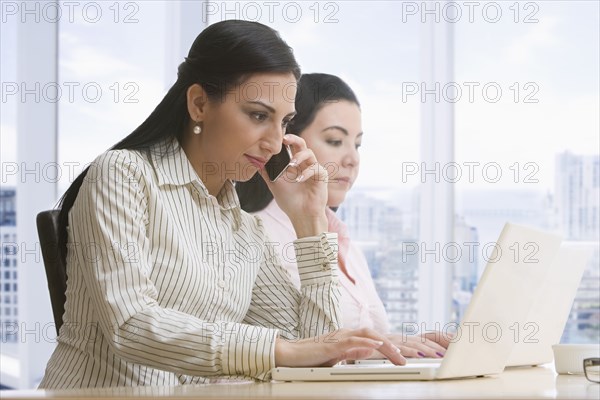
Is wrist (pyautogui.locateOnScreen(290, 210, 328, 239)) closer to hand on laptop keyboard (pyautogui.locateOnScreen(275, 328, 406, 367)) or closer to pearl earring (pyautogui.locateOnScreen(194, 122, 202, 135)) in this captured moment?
pearl earring (pyautogui.locateOnScreen(194, 122, 202, 135))

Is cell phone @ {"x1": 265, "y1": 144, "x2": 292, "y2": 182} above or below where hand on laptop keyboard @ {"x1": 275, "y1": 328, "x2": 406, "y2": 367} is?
above

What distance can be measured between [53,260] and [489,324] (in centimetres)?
90

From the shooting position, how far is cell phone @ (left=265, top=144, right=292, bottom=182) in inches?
88.7

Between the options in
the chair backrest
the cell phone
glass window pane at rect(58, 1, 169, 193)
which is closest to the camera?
the chair backrest

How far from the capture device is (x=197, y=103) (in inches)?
81.0

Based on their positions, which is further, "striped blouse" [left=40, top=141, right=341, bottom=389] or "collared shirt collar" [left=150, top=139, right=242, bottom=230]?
"collared shirt collar" [left=150, top=139, right=242, bottom=230]

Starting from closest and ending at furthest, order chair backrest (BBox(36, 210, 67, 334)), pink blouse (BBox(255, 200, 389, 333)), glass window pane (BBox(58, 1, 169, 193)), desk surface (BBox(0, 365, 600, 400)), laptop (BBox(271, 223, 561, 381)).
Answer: desk surface (BBox(0, 365, 600, 400)), laptop (BBox(271, 223, 561, 381)), chair backrest (BBox(36, 210, 67, 334)), pink blouse (BBox(255, 200, 389, 333)), glass window pane (BBox(58, 1, 169, 193))

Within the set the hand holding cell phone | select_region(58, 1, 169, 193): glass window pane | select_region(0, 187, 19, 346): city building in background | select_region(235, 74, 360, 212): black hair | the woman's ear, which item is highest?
select_region(58, 1, 169, 193): glass window pane

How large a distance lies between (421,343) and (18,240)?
9.04 feet

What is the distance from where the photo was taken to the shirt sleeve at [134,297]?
1564mm

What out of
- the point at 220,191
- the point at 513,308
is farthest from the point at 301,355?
the point at 220,191

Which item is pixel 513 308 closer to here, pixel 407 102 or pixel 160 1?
pixel 407 102

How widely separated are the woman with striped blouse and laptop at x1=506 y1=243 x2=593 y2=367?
1.48 ft

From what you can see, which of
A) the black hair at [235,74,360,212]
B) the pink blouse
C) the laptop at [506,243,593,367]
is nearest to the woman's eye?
the pink blouse
